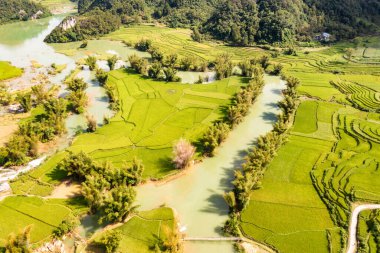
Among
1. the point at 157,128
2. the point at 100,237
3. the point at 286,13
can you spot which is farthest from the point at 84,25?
the point at 100,237

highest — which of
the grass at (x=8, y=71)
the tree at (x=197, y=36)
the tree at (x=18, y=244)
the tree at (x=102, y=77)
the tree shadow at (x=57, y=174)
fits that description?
the tree at (x=197, y=36)

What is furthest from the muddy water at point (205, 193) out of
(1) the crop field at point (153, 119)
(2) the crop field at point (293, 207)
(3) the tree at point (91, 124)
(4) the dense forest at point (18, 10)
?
(4) the dense forest at point (18, 10)

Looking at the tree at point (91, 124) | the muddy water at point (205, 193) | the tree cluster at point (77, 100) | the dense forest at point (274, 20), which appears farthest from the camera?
the dense forest at point (274, 20)

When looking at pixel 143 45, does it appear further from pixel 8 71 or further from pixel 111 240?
pixel 111 240

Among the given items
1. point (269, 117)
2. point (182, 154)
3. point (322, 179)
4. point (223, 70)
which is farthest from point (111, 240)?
point (223, 70)

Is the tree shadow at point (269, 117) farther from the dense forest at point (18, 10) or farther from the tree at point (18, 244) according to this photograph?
the dense forest at point (18, 10)

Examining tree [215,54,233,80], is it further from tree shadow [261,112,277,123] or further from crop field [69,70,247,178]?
tree shadow [261,112,277,123]

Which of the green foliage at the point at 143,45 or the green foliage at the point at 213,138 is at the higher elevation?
the green foliage at the point at 143,45

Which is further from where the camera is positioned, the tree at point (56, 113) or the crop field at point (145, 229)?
the tree at point (56, 113)
